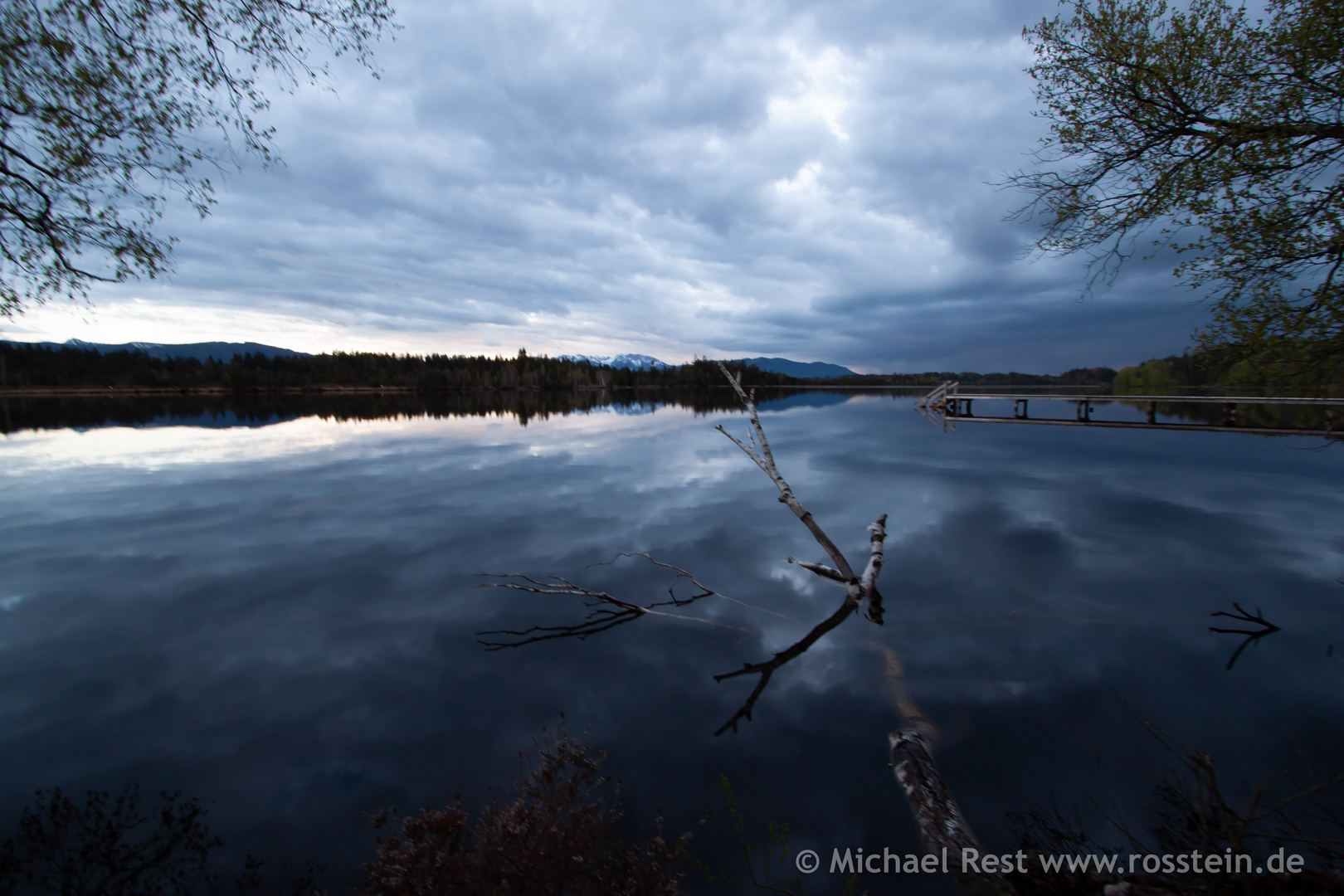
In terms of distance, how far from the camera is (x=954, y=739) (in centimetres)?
565

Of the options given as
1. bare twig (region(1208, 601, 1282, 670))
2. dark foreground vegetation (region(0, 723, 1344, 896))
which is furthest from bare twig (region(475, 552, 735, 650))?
bare twig (region(1208, 601, 1282, 670))

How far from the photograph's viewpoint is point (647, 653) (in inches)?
297

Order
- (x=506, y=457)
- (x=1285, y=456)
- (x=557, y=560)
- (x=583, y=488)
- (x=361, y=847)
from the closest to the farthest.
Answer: (x=361, y=847)
(x=557, y=560)
(x=583, y=488)
(x=506, y=457)
(x=1285, y=456)

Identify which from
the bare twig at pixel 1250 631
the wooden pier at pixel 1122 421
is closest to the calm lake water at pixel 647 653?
the bare twig at pixel 1250 631

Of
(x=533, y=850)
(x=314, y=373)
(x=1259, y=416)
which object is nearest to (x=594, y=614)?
(x=533, y=850)

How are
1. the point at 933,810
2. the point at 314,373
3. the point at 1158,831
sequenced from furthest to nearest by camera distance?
the point at 314,373 → the point at 933,810 → the point at 1158,831

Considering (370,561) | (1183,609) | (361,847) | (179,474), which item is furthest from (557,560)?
(179,474)

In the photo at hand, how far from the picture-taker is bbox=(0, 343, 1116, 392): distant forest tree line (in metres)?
130

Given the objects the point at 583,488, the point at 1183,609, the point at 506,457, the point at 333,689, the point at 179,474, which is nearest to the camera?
the point at 333,689

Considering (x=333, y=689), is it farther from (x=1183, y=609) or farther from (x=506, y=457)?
(x=506, y=457)

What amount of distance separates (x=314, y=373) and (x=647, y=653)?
20211cm

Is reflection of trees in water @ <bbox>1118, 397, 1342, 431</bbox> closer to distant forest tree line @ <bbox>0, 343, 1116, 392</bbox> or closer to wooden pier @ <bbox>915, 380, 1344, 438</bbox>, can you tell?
wooden pier @ <bbox>915, 380, 1344, 438</bbox>

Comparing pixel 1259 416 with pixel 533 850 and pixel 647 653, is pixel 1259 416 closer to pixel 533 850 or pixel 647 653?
pixel 647 653

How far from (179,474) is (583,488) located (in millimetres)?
18876
